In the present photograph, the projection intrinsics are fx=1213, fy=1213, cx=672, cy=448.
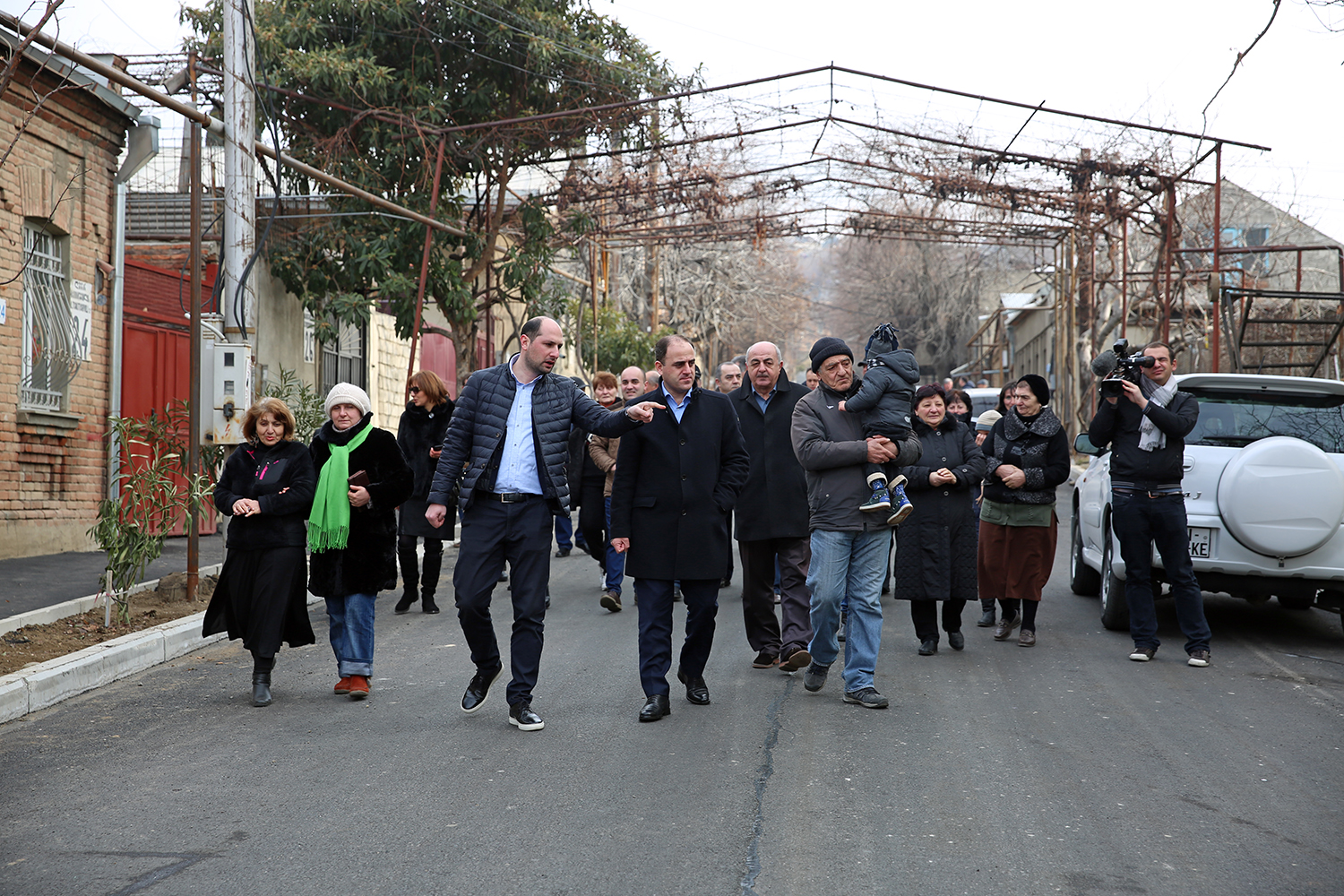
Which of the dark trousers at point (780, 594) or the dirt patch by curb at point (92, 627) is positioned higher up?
the dark trousers at point (780, 594)

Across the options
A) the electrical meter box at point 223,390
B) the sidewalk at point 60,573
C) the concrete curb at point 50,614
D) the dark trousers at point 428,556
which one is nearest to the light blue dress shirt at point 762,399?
the dark trousers at point 428,556

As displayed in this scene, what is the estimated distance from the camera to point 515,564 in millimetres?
6023

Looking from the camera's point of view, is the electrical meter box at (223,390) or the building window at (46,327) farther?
the building window at (46,327)

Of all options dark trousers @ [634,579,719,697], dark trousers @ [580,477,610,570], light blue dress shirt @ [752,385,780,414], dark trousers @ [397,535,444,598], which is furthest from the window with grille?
dark trousers @ [634,579,719,697]

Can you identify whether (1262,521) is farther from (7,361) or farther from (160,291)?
(160,291)

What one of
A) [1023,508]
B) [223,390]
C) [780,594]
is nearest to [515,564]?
[780,594]

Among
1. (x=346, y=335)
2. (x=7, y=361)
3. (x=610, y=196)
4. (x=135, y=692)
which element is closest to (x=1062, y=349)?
(x=610, y=196)

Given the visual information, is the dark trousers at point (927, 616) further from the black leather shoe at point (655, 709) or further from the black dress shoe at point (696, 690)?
the black leather shoe at point (655, 709)

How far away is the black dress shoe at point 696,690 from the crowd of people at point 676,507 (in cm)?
1

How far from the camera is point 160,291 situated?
15.4 metres

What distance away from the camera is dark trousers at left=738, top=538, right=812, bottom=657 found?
7215 mm

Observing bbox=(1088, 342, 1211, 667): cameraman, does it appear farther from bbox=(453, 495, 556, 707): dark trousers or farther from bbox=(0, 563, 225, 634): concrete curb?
bbox=(0, 563, 225, 634): concrete curb

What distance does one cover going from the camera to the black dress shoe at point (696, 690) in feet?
21.0

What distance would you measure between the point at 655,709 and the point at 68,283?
9.60 metres
